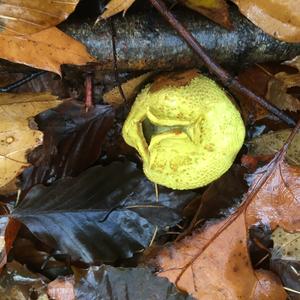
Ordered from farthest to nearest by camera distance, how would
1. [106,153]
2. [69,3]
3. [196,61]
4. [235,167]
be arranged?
[106,153] < [235,167] < [196,61] < [69,3]

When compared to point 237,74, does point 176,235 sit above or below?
below

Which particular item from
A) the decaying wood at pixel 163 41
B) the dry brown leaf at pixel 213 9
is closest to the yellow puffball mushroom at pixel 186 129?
the decaying wood at pixel 163 41

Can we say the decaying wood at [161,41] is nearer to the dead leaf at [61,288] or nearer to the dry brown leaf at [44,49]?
the dry brown leaf at [44,49]

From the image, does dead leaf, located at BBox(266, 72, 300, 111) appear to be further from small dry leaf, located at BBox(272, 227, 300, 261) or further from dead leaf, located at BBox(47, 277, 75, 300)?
dead leaf, located at BBox(47, 277, 75, 300)

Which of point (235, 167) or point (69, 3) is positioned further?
point (235, 167)

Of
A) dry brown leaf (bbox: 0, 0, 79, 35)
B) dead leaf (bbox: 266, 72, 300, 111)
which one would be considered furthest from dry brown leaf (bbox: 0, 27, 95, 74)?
dead leaf (bbox: 266, 72, 300, 111)

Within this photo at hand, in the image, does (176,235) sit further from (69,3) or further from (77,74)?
(69,3)

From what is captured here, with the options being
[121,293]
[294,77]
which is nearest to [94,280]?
[121,293]
